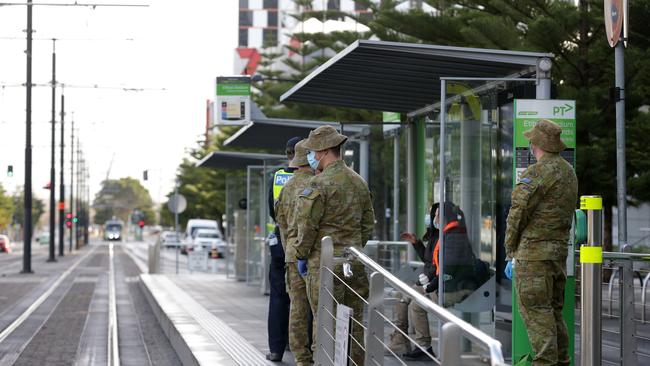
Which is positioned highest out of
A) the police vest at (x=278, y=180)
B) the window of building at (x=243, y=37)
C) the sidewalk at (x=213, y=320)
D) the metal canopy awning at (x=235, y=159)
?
the window of building at (x=243, y=37)

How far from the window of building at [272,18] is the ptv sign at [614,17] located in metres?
120

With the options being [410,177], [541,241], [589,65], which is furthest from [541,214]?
[589,65]

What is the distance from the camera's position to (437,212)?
10.6 meters

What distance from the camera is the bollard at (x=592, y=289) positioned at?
7.98m

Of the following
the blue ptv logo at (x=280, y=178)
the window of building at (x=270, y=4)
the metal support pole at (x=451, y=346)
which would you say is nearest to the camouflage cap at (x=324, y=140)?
the blue ptv logo at (x=280, y=178)

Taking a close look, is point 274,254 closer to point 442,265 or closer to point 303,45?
point 442,265

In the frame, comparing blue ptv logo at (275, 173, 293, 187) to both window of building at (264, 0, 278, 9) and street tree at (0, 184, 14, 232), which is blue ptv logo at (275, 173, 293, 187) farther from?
street tree at (0, 184, 14, 232)

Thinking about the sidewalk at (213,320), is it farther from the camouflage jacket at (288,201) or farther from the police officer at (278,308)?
the camouflage jacket at (288,201)

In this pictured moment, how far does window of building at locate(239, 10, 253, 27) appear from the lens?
131 meters

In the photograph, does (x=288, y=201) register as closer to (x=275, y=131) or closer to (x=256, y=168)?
(x=275, y=131)

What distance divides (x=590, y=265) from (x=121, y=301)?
17.6m

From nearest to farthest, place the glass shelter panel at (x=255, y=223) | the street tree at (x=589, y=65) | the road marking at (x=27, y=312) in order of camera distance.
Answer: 1. the road marking at (x=27, y=312)
2. the street tree at (x=589, y=65)
3. the glass shelter panel at (x=255, y=223)

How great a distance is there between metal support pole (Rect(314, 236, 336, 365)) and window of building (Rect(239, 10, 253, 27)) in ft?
408

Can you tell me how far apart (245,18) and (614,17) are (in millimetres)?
119591
